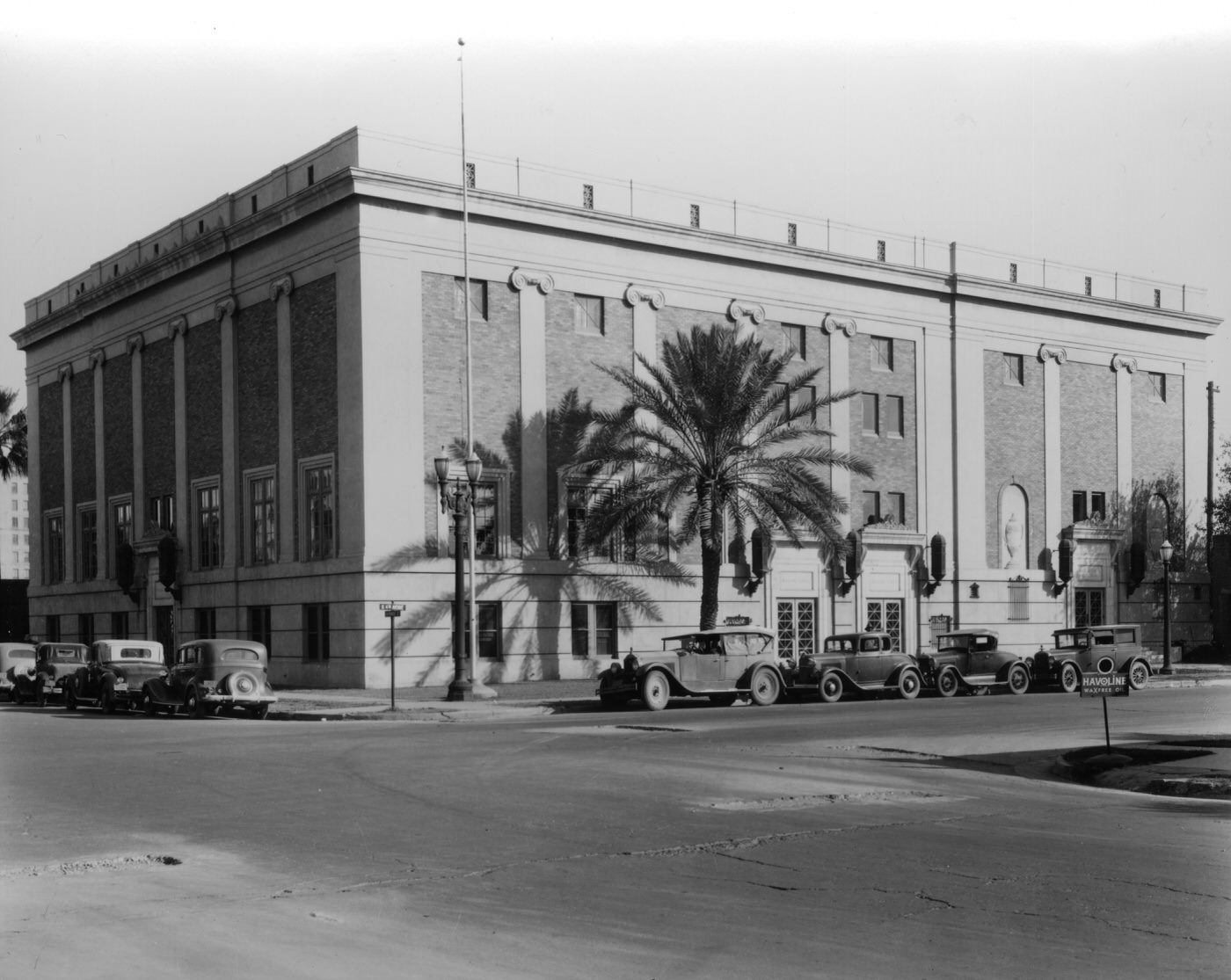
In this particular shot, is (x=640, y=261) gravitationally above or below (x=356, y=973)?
above

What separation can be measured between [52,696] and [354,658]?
749 centimetres

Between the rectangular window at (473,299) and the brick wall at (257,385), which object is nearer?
the rectangular window at (473,299)

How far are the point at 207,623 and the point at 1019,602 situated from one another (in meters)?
27.9

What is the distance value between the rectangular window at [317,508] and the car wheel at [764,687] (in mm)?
13604

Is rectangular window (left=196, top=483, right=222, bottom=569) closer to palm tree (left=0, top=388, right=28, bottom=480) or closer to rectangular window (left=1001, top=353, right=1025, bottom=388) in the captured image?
palm tree (left=0, top=388, right=28, bottom=480)

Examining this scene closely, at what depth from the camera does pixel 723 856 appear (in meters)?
10.5

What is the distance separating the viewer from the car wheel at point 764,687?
31250mm

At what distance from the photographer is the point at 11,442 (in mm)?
59969

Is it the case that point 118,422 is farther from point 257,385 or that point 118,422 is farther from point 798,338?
point 798,338

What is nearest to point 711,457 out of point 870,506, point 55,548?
point 870,506

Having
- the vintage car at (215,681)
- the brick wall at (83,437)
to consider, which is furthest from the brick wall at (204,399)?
the vintage car at (215,681)

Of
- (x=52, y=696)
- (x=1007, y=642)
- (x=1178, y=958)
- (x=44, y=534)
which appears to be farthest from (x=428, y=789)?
(x=44, y=534)

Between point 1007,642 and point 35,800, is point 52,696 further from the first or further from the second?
point 1007,642

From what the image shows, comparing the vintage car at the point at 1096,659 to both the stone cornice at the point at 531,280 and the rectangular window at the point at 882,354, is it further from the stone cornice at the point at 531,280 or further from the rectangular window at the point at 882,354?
the stone cornice at the point at 531,280
